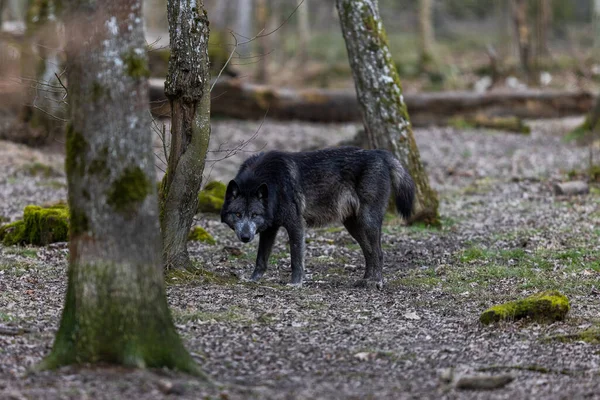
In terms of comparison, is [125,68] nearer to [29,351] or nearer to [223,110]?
[29,351]

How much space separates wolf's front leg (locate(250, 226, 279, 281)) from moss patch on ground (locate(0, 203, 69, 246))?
9.96 ft

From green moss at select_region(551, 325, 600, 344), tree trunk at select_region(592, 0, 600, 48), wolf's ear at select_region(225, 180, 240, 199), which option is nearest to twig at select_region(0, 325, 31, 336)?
wolf's ear at select_region(225, 180, 240, 199)

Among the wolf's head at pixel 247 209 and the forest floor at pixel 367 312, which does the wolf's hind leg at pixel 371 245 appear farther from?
the wolf's head at pixel 247 209

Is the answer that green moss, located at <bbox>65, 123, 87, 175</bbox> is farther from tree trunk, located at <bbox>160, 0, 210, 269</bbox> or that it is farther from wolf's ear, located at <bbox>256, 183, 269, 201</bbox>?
wolf's ear, located at <bbox>256, 183, 269, 201</bbox>

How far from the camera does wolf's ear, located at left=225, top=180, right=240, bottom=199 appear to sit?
29.8ft

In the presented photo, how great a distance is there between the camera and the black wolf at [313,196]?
30.1 feet

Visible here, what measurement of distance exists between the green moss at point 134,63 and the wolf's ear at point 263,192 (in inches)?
139

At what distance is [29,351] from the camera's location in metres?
6.36

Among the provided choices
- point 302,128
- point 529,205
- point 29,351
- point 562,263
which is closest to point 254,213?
point 29,351

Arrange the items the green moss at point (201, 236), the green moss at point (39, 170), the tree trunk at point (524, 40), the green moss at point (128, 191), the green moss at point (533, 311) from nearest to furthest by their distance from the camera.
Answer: the green moss at point (128, 191) → the green moss at point (533, 311) → the green moss at point (201, 236) → the green moss at point (39, 170) → the tree trunk at point (524, 40)

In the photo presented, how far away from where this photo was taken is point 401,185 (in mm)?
9789

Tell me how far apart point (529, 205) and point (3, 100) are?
530 inches

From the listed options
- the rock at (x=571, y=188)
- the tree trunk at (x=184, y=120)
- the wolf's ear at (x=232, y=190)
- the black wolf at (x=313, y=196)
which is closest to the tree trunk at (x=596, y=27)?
the rock at (x=571, y=188)

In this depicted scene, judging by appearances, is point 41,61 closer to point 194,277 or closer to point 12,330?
point 194,277
